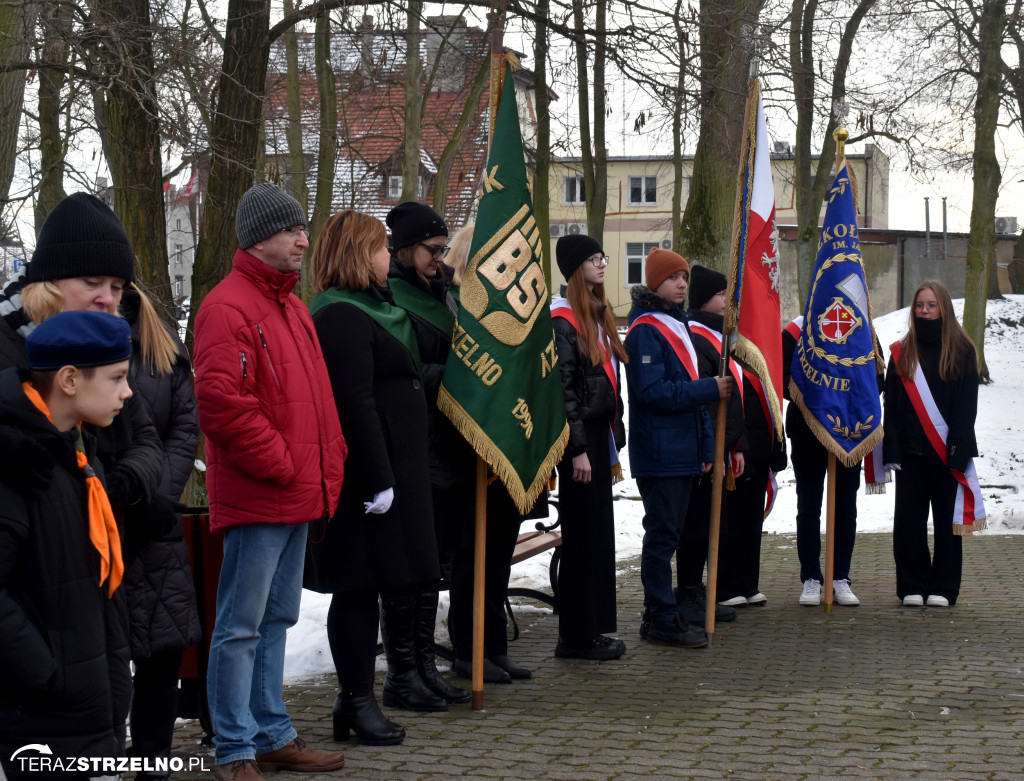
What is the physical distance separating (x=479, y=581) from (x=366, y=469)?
97 cm

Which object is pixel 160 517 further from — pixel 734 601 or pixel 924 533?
pixel 924 533

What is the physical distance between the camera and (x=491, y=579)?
20.0 feet

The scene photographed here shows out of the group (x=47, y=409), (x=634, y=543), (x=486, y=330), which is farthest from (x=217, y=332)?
(x=634, y=543)

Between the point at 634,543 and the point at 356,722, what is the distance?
650 cm

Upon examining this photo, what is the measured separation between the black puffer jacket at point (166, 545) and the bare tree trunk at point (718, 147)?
293 inches

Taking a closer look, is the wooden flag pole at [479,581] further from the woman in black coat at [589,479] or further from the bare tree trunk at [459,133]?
the bare tree trunk at [459,133]

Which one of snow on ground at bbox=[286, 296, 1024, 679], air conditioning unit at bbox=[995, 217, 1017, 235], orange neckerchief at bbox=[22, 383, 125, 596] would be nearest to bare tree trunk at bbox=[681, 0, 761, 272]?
snow on ground at bbox=[286, 296, 1024, 679]

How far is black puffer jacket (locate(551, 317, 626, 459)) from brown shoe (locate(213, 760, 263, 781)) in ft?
7.70

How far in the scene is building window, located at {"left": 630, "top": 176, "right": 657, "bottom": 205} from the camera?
54.0 meters

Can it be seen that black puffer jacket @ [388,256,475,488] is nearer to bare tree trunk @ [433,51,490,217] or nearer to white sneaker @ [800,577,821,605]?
white sneaker @ [800,577,821,605]

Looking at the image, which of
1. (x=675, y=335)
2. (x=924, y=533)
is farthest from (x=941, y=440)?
(x=675, y=335)

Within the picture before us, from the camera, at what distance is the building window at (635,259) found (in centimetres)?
5441

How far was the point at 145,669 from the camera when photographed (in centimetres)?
414

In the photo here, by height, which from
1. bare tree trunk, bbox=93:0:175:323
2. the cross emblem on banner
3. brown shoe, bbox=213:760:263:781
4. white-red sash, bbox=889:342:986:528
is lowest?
brown shoe, bbox=213:760:263:781
